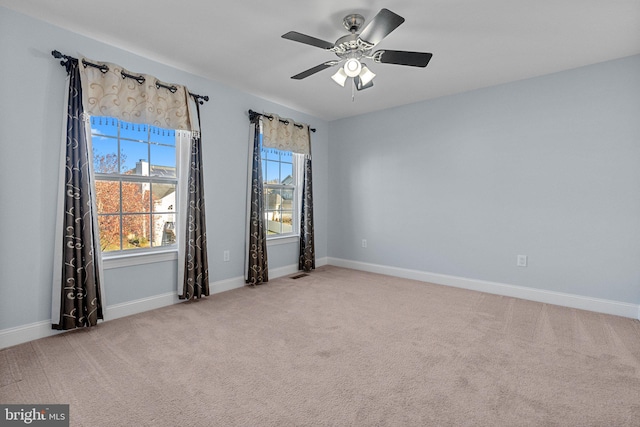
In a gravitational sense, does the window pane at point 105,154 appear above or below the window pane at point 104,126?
below

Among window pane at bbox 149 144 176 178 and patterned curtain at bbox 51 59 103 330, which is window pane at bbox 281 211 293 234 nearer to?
window pane at bbox 149 144 176 178

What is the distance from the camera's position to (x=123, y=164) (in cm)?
302

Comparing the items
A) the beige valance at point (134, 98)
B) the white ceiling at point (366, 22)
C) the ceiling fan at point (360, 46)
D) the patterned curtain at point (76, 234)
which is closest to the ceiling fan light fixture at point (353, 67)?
the ceiling fan at point (360, 46)

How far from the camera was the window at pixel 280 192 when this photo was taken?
4531 millimetres

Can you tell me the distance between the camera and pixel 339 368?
2.08m

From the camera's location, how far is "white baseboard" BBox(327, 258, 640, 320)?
3.07 m

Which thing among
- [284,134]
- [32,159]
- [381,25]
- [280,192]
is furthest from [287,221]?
[381,25]

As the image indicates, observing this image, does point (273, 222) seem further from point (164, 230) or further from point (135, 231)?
point (135, 231)

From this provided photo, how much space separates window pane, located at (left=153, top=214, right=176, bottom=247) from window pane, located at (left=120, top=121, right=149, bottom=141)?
2.74ft

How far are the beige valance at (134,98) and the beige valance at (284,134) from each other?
3.43 ft

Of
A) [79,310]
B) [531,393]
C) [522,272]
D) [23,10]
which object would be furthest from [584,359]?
[23,10]

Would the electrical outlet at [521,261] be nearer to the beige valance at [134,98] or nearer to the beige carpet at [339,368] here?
the beige carpet at [339,368]

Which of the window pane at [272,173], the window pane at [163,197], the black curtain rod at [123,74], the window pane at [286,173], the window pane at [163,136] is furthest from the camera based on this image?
the window pane at [286,173]

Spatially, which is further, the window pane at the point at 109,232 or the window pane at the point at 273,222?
the window pane at the point at 273,222
